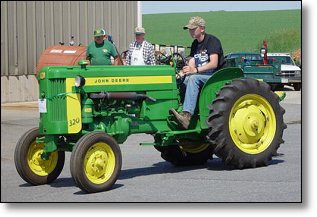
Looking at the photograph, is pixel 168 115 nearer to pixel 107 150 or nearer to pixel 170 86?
pixel 170 86

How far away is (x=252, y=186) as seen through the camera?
818 cm

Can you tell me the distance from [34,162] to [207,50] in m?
2.36

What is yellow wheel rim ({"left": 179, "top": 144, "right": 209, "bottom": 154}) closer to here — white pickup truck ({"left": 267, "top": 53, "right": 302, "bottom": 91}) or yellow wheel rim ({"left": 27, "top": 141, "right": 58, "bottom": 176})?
yellow wheel rim ({"left": 27, "top": 141, "right": 58, "bottom": 176})

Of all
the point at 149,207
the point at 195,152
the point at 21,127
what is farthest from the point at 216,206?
the point at 21,127

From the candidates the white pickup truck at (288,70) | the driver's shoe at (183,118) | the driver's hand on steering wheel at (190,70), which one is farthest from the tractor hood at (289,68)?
the driver's shoe at (183,118)

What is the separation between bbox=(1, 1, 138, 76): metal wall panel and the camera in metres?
19.8

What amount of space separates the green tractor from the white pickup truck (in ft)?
46.5

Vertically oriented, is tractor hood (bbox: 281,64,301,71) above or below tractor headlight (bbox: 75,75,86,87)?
above

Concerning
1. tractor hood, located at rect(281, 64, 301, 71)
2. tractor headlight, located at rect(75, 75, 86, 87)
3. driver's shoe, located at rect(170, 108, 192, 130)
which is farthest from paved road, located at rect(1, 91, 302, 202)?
tractor hood, located at rect(281, 64, 301, 71)

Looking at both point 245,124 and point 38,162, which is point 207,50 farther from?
point 38,162

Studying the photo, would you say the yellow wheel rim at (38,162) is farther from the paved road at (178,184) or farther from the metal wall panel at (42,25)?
the metal wall panel at (42,25)

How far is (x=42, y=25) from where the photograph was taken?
20.5m

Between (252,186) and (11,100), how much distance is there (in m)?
12.9

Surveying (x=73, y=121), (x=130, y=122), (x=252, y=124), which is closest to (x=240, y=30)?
(x=252, y=124)
